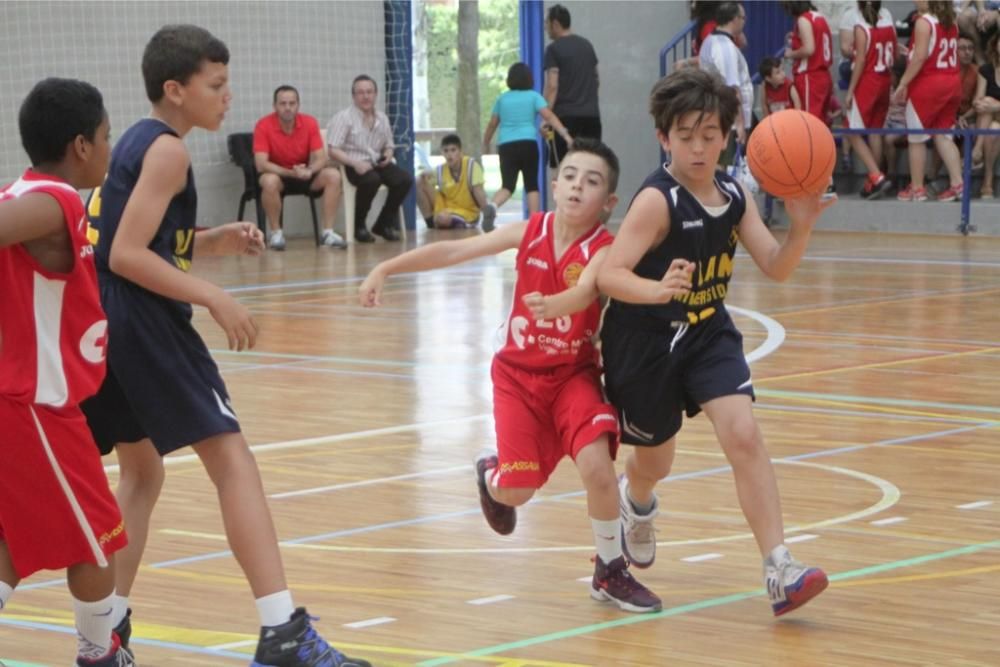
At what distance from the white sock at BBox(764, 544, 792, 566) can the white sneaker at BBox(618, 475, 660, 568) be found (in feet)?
1.57

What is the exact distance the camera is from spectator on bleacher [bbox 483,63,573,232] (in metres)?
17.2

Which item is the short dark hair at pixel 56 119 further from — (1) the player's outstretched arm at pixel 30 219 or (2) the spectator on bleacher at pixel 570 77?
(2) the spectator on bleacher at pixel 570 77

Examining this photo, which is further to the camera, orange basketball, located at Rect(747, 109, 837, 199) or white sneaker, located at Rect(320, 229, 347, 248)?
white sneaker, located at Rect(320, 229, 347, 248)

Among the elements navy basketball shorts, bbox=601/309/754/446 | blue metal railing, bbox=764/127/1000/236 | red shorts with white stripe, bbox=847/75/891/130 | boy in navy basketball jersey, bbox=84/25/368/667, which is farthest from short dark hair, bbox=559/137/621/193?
red shorts with white stripe, bbox=847/75/891/130

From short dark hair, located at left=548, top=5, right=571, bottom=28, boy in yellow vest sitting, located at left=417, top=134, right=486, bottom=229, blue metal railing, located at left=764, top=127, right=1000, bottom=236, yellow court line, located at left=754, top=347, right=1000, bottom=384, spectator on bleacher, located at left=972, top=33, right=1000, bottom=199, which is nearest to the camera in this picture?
yellow court line, located at left=754, top=347, right=1000, bottom=384

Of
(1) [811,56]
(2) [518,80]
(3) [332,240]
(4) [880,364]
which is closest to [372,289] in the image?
(4) [880,364]

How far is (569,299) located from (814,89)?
13876 mm

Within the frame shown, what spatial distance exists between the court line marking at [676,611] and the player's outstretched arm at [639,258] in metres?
0.76

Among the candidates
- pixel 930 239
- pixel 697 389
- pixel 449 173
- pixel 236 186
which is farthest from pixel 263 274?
pixel 697 389

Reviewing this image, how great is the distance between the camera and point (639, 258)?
4320 millimetres

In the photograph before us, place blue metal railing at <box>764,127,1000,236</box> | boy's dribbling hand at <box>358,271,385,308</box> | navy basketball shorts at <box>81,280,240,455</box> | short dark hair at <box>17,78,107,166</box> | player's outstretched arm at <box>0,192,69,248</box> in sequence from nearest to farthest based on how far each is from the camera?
player's outstretched arm at <box>0,192,69,248</box> < short dark hair at <box>17,78,107,166</box> < navy basketball shorts at <box>81,280,240,455</box> < boy's dribbling hand at <box>358,271,385,308</box> < blue metal railing at <box>764,127,1000,236</box>

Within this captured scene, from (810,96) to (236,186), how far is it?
233 inches

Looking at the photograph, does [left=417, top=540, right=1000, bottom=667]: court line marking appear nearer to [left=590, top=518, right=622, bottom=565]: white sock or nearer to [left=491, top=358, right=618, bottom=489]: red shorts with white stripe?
[left=590, top=518, right=622, bottom=565]: white sock

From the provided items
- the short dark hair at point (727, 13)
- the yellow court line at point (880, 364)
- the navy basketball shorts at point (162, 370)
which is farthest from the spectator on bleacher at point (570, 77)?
the navy basketball shorts at point (162, 370)
